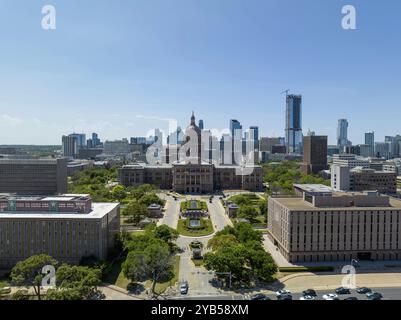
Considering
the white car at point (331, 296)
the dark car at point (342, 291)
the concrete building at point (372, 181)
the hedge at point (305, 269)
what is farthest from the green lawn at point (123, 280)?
the concrete building at point (372, 181)

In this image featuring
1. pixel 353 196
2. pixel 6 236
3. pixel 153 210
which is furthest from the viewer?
pixel 153 210

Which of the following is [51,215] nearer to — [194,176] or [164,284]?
[164,284]

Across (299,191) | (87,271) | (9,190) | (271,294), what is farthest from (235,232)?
(9,190)

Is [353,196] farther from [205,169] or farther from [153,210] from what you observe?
[205,169]

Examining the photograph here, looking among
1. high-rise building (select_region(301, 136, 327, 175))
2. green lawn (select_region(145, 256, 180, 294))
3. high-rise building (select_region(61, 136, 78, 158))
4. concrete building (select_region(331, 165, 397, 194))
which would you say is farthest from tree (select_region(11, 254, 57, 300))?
high-rise building (select_region(61, 136, 78, 158))

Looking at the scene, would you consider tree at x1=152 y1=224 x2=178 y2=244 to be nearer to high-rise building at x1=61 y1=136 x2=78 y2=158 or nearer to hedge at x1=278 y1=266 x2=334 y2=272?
hedge at x1=278 y1=266 x2=334 y2=272
